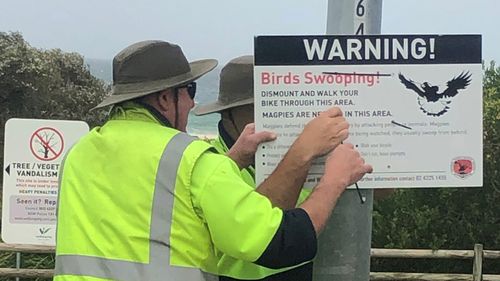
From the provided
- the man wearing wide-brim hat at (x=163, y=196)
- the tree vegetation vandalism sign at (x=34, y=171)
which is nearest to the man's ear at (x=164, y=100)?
the man wearing wide-brim hat at (x=163, y=196)

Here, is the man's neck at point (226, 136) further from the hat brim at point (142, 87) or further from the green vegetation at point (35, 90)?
the green vegetation at point (35, 90)

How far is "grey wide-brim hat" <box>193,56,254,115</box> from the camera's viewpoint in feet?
12.0

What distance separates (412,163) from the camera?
106 inches

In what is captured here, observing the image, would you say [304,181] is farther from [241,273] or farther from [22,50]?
[22,50]

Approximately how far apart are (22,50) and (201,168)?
70.8ft

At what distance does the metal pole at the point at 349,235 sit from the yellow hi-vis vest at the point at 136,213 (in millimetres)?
447

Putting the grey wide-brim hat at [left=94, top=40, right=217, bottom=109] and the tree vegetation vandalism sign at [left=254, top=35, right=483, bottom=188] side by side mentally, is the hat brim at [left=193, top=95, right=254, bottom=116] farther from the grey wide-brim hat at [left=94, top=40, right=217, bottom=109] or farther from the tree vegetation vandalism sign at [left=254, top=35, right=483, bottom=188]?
the tree vegetation vandalism sign at [left=254, top=35, right=483, bottom=188]

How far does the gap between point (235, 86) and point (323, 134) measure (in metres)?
1.16

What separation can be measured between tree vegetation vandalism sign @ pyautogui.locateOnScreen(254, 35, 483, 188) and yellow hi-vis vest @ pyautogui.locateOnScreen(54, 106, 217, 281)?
0.30m

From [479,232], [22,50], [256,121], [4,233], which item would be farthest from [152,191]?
[22,50]

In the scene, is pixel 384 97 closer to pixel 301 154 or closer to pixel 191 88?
pixel 301 154

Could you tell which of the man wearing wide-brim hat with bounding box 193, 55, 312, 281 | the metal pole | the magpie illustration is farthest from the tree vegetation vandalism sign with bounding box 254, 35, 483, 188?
the man wearing wide-brim hat with bounding box 193, 55, 312, 281

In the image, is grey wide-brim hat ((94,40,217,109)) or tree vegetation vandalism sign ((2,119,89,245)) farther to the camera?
tree vegetation vandalism sign ((2,119,89,245))

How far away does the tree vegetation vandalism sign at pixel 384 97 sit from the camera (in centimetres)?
265
